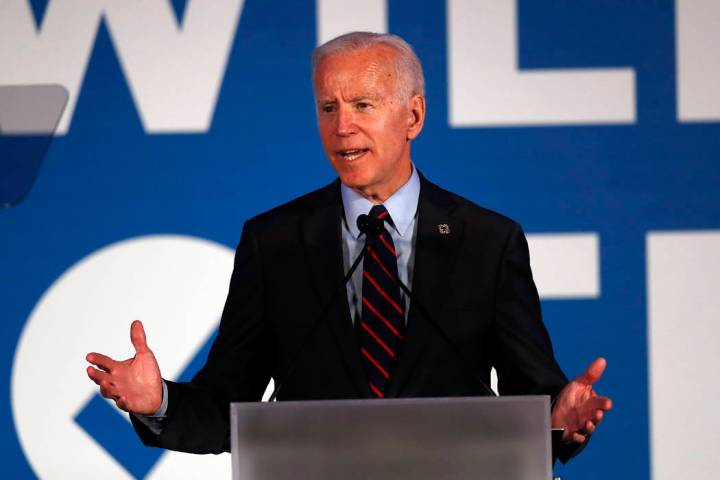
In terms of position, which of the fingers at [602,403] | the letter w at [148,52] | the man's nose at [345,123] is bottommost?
the fingers at [602,403]

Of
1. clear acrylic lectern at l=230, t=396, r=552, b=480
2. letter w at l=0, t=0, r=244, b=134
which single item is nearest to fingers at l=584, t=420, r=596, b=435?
clear acrylic lectern at l=230, t=396, r=552, b=480

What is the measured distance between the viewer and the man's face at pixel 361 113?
183 centimetres

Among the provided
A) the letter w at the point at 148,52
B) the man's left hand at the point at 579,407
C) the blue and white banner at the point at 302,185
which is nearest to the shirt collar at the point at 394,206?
the man's left hand at the point at 579,407

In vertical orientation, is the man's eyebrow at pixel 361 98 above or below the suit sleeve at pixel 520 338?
above

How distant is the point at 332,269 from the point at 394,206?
0.16m

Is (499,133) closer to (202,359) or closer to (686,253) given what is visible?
(686,253)

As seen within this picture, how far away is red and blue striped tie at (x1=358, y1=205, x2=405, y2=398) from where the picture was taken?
1.85m

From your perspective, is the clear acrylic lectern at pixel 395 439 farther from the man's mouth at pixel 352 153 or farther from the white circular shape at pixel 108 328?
the white circular shape at pixel 108 328

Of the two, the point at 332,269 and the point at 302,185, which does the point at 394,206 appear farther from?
the point at 302,185

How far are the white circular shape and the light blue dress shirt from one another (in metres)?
1.22

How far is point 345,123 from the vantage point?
1831mm

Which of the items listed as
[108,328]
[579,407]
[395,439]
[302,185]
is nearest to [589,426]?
[579,407]

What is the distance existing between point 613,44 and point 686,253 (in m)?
0.63

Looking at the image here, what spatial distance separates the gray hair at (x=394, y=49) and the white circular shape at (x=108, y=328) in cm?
131
